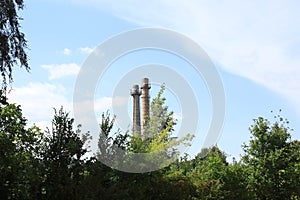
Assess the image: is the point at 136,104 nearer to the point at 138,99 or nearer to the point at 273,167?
the point at 138,99

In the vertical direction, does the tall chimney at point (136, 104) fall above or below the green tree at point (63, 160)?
above

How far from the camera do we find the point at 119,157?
17531 millimetres

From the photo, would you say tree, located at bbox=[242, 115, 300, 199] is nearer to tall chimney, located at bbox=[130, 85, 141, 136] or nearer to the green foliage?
the green foliage

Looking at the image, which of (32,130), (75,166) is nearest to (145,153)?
(75,166)

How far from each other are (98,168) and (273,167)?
9.75m

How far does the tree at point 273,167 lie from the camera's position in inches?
872

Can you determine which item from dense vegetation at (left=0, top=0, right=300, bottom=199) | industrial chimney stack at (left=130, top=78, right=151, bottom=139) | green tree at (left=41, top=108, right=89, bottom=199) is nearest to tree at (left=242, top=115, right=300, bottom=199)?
dense vegetation at (left=0, top=0, right=300, bottom=199)

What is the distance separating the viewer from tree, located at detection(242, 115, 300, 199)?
22.1m

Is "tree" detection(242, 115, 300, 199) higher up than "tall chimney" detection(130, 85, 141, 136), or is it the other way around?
"tall chimney" detection(130, 85, 141, 136)

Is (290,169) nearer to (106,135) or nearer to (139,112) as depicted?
(106,135)

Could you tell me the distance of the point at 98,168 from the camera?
1666cm

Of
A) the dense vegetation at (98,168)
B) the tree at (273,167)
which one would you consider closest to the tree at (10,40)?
the dense vegetation at (98,168)

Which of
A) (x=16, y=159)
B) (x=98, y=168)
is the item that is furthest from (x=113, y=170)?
(x=16, y=159)

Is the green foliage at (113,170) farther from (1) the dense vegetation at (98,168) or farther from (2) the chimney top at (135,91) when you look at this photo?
(2) the chimney top at (135,91)
